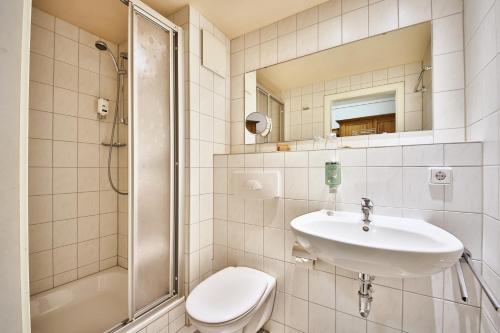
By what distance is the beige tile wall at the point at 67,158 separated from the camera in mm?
1466

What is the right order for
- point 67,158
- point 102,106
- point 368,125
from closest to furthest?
point 368,125 → point 67,158 → point 102,106

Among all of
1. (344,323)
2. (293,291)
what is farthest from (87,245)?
(344,323)

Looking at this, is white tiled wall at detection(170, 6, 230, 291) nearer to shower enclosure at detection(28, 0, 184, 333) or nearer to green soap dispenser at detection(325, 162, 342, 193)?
shower enclosure at detection(28, 0, 184, 333)

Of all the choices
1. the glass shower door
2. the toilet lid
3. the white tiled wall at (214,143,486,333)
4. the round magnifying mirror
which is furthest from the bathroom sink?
the glass shower door

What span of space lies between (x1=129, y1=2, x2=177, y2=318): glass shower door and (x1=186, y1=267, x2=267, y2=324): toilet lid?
316 millimetres

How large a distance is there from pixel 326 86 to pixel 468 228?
1.04 metres

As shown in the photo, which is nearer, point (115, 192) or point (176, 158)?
point (176, 158)

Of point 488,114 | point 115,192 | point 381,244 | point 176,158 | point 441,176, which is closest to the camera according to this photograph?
point 381,244

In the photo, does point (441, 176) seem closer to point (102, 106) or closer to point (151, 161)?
point (151, 161)

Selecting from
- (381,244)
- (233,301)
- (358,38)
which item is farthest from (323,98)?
(233,301)

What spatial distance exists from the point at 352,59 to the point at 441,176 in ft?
2.72

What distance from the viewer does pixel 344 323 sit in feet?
3.81

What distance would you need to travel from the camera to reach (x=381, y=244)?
2.31 feet

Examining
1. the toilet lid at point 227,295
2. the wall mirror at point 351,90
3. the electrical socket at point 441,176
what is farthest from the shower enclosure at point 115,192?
the electrical socket at point 441,176
